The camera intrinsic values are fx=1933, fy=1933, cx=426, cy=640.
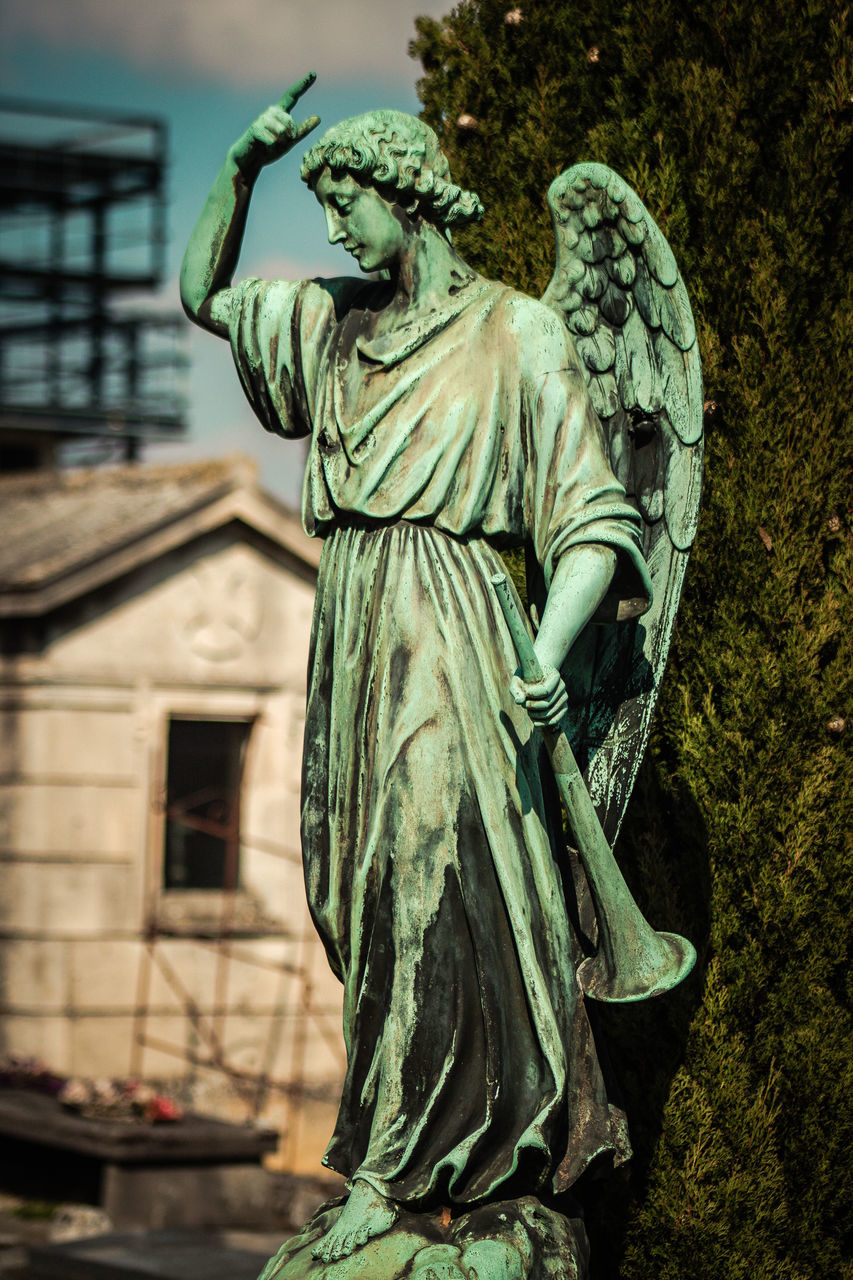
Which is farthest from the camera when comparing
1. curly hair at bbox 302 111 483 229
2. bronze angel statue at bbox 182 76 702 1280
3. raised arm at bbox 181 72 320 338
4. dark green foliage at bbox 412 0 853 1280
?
dark green foliage at bbox 412 0 853 1280

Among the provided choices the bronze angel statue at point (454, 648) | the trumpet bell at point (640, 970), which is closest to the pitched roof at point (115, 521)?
the bronze angel statue at point (454, 648)

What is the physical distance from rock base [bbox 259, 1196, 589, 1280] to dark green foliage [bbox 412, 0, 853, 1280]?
1154 millimetres

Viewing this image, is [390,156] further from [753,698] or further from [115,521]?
[115,521]

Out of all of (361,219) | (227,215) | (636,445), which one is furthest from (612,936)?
(227,215)

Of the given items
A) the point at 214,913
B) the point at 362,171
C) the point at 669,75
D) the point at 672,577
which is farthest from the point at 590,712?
the point at 214,913

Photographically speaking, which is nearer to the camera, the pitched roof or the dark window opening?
the pitched roof

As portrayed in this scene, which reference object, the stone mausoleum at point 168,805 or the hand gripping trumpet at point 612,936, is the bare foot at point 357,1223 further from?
the stone mausoleum at point 168,805

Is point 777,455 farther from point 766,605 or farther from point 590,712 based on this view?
point 590,712

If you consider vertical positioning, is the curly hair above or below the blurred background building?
above

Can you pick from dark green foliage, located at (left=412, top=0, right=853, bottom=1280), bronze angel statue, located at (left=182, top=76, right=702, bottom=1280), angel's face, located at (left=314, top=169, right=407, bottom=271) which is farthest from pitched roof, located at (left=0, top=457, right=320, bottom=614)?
angel's face, located at (left=314, top=169, right=407, bottom=271)

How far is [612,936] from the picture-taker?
4.00 meters

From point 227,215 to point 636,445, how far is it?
1.05m

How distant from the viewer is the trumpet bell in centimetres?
395

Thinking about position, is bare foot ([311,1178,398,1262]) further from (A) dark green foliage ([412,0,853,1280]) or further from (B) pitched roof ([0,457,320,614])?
(B) pitched roof ([0,457,320,614])
